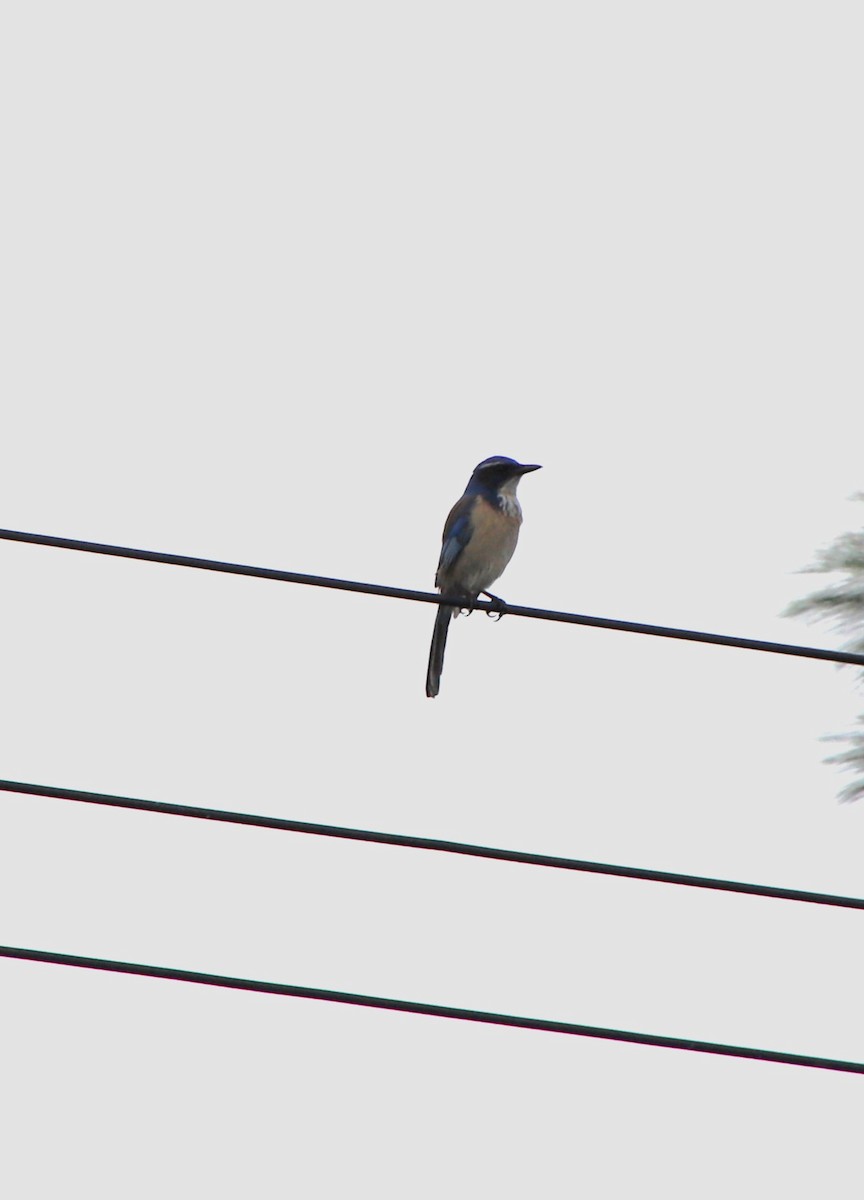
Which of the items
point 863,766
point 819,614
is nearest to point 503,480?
point 819,614

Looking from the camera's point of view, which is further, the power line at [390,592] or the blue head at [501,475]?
the blue head at [501,475]

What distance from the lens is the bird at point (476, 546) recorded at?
1055cm

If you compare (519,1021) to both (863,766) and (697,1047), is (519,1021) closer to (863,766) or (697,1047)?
(697,1047)

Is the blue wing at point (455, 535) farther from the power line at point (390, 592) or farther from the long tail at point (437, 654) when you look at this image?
the power line at point (390, 592)

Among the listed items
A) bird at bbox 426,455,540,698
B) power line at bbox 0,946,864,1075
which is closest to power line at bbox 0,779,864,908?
power line at bbox 0,946,864,1075

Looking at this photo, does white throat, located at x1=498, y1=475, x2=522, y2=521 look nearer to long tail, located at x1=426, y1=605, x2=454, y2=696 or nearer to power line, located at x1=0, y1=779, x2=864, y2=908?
long tail, located at x1=426, y1=605, x2=454, y2=696

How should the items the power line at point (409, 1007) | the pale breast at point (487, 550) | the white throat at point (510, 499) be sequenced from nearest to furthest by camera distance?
1. the power line at point (409, 1007)
2. the pale breast at point (487, 550)
3. the white throat at point (510, 499)

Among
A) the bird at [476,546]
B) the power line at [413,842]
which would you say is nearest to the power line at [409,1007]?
the power line at [413,842]

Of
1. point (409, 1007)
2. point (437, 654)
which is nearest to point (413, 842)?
point (409, 1007)

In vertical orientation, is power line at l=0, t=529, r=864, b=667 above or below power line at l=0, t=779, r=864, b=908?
above

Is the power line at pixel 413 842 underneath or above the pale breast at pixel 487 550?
underneath

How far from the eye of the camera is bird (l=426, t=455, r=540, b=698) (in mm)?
10547

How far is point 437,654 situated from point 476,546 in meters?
0.60

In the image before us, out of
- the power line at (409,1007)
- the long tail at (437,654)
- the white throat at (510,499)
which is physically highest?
the white throat at (510,499)
